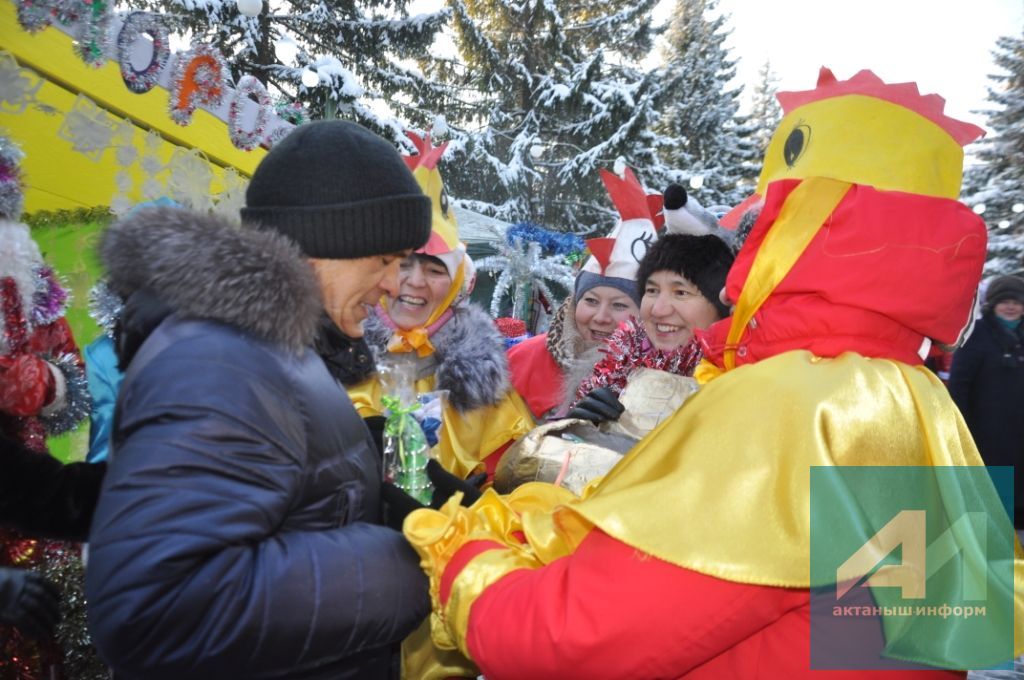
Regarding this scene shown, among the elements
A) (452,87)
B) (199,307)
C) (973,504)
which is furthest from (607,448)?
(452,87)

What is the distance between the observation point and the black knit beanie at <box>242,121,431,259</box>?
65.9 inches

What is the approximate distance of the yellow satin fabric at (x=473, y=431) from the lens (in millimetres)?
3641

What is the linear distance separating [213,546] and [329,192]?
859 mm

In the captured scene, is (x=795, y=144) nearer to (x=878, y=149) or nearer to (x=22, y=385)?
(x=878, y=149)

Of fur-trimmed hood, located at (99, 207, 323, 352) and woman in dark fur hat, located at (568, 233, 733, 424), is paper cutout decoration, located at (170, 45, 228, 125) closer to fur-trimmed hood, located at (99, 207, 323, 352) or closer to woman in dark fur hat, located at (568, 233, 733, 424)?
woman in dark fur hat, located at (568, 233, 733, 424)

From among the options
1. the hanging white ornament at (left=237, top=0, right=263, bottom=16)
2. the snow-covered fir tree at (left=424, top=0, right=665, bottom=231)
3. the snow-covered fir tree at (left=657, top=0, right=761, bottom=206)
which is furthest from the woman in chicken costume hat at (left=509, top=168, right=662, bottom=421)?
the snow-covered fir tree at (left=657, top=0, right=761, bottom=206)

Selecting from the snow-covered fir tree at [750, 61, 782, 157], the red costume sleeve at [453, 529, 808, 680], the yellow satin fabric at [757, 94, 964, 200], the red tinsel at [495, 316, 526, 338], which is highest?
the snow-covered fir tree at [750, 61, 782, 157]

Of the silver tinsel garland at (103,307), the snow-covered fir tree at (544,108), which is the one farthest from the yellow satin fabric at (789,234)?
the snow-covered fir tree at (544,108)

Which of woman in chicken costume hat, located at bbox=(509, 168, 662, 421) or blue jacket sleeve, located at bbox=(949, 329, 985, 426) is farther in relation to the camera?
blue jacket sleeve, located at bbox=(949, 329, 985, 426)

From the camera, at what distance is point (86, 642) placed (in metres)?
3.02

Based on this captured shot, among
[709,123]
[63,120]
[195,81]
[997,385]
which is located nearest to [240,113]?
[195,81]

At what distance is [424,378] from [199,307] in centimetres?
250
